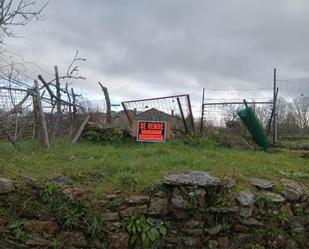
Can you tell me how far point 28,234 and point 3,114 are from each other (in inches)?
116

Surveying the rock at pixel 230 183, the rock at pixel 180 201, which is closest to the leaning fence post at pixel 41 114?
the rock at pixel 180 201

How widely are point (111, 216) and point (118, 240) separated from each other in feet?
0.92

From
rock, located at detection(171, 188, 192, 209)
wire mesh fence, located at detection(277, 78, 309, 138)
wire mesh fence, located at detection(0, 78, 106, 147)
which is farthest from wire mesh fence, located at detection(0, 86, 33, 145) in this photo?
wire mesh fence, located at detection(277, 78, 309, 138)

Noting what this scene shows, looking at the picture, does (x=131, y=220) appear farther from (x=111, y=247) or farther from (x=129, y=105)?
(x=129, y=105)

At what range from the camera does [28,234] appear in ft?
11.7

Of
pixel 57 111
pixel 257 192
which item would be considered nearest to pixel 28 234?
pixel 257 192

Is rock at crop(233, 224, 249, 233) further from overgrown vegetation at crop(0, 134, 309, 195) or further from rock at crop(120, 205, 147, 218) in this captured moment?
rock at crop(120, 205, 147, 218)

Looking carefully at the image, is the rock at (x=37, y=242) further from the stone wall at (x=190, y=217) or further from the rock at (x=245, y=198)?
the rock at (x=245, y=198)

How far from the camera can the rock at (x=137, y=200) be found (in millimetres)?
3793

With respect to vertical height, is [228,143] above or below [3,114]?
below

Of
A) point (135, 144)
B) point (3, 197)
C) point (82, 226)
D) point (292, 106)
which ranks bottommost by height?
point (82, 226)

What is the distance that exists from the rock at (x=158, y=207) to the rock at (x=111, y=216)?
0.39 meters

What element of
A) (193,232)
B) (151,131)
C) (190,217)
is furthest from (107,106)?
(193,232)

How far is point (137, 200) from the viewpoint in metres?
3.81
